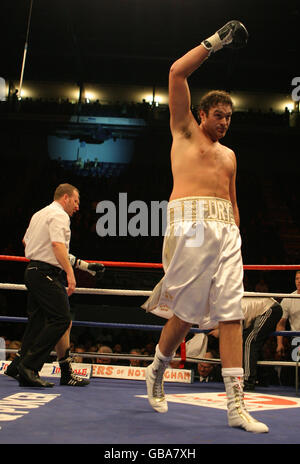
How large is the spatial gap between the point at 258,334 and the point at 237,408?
1.53 meters

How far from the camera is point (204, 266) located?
1.48 meters

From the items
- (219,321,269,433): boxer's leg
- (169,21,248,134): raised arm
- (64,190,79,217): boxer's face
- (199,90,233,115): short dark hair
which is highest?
(169,21,248,134): raised arm

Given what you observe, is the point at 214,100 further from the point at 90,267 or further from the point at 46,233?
the point at 90,267

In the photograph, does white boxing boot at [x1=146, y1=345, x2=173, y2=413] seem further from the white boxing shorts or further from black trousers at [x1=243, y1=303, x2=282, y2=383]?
black trousers at [x1=243, y1=303, x2=282, y2=383]

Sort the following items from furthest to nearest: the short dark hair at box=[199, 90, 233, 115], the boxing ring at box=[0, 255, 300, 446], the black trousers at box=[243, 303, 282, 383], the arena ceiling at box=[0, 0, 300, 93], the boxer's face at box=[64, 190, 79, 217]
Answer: the arena ceiling at box=[0, 0, 300, 93]
the black trousers at box=[243, 303, 282, 383]
the boxer's face at box=[64, 190, 79, 217]
the short dark hair at box=[199, 90, 233, 115]
the boxing ring at box=[0, 255, 300, 446]

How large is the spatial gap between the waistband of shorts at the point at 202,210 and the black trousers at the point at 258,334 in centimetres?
145

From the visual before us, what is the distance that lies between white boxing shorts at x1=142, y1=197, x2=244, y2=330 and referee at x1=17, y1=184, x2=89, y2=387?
0.88 metres

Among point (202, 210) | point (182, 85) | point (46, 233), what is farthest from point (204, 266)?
point (46, 233)

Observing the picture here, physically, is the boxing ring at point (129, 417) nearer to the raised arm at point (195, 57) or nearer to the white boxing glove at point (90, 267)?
the white boxing glove at point (90, 267)

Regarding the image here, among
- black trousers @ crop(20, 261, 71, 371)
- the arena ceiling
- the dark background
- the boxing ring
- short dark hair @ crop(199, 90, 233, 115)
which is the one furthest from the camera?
the arena ceiling

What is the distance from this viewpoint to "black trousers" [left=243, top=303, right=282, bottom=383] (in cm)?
276

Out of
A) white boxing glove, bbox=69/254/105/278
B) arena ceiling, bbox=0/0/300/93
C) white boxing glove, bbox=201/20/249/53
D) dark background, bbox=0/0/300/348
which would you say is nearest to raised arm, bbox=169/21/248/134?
white boxing glove, bbox=201/20/249/53

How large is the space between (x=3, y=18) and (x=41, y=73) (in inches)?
96.7
